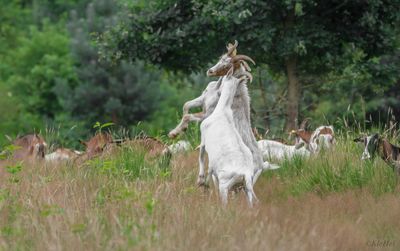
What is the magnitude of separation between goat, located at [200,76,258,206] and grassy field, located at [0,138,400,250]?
23cm

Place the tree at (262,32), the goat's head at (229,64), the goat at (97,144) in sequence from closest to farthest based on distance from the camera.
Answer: the goat's head at (229,64), the goat at (97,144), the tree at (262,32)

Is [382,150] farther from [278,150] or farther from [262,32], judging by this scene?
[262,32]

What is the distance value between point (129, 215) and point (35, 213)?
3.25 feet

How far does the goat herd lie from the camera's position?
9.01 metres

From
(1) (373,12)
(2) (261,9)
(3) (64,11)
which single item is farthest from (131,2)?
Result: (3) (64,11)

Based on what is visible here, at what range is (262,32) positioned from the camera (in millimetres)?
16234

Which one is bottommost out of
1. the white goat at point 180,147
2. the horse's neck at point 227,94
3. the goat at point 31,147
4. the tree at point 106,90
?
the tree at point 106,90

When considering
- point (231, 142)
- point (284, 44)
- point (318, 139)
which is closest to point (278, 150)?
point (318, 139)

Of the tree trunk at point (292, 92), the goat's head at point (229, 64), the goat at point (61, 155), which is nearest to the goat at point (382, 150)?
the goat's head at point (229, 64)

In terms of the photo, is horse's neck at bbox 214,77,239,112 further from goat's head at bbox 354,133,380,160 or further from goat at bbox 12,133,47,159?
goat at bbox 12,133,47,159

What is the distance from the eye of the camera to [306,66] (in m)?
18.6

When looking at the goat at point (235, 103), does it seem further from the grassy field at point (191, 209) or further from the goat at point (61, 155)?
the goat at point (61, 155)

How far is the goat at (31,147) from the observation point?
492 inches

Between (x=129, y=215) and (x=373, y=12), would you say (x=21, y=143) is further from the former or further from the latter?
(x=373, y=12)
